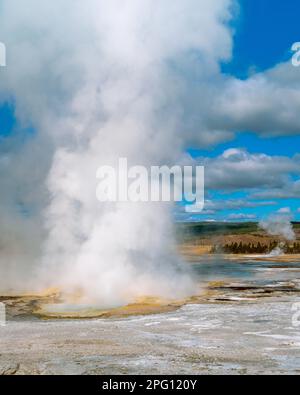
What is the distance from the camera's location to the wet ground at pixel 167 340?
834cm

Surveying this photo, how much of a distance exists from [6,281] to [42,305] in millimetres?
6615

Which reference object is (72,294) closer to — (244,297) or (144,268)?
(144,268)

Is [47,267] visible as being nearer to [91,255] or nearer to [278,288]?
[91,255]

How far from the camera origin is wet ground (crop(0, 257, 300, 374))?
834 cm

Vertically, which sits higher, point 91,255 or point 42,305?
point 91,255

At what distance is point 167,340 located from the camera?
34.5 ft

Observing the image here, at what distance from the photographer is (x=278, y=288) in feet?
63.1

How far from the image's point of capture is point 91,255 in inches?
800

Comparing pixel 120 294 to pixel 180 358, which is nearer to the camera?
pixel 180 358

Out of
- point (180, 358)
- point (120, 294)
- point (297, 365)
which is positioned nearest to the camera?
point (297, 365)

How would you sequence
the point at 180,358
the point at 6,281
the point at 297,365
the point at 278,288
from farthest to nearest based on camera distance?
the point at 6,281
the point at 278,288
the point at 180,358
the point at 297,365
